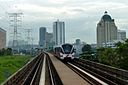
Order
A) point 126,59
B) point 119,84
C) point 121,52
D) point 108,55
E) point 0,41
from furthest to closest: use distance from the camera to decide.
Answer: point 0,41 < point 108,55 < point 121,52 < point 126,59 < point 119,84

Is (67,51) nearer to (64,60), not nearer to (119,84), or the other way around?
(64,60)

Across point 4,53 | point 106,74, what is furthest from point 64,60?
point 4,53

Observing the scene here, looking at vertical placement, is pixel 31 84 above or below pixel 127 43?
below

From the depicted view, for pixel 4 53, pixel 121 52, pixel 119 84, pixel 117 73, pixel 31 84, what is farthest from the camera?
pixel 4 53

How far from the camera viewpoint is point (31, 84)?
31609mm

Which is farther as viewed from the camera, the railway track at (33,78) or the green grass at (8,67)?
the green grass at (8,67)

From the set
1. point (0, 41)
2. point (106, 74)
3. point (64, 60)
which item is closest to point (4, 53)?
point (0, 41)

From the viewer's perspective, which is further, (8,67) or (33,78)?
(8,67)

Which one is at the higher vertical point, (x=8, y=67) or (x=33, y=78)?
(x=8, y=67)

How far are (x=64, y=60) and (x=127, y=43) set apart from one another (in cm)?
1231

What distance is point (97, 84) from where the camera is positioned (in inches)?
1062

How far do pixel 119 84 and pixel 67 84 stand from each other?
16.9ft

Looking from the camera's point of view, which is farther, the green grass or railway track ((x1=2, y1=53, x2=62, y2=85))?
the green grass

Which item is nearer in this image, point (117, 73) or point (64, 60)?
point (117, 73)
